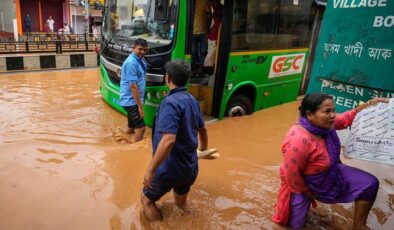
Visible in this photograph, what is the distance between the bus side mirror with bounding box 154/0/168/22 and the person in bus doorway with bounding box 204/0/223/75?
1.25 m

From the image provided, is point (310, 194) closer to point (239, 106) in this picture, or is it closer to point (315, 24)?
point (239, 106)

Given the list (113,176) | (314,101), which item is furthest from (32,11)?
(314,101)

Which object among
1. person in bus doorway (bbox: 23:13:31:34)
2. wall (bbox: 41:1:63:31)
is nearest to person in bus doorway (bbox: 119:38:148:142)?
person in bus doorway (bbox: 23:13:31:34)

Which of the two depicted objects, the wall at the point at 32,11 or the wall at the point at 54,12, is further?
the wall at the point at 54,12

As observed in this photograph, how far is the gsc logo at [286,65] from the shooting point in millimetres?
6898

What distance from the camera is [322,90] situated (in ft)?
12.4

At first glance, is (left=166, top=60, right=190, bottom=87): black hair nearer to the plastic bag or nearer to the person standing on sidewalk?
the plastic bag

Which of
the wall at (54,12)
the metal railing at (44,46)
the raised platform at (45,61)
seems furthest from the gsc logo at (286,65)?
the wall at (54,12)

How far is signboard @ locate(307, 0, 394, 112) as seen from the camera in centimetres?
313

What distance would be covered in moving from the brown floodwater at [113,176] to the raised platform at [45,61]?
4057 millimetres

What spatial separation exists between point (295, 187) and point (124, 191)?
1.88 meters

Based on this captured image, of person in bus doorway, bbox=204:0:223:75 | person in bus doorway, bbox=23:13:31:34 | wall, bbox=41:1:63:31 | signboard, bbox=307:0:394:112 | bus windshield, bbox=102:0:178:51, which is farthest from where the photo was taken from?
wall, bbox=41:1:63:31

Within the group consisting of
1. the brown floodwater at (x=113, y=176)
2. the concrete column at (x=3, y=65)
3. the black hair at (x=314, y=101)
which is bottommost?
the brown floodwater at (x=113, y=176)

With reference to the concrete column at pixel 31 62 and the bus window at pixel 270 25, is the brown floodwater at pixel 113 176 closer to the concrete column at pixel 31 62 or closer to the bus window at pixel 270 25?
the bus window at pixel 270 25
